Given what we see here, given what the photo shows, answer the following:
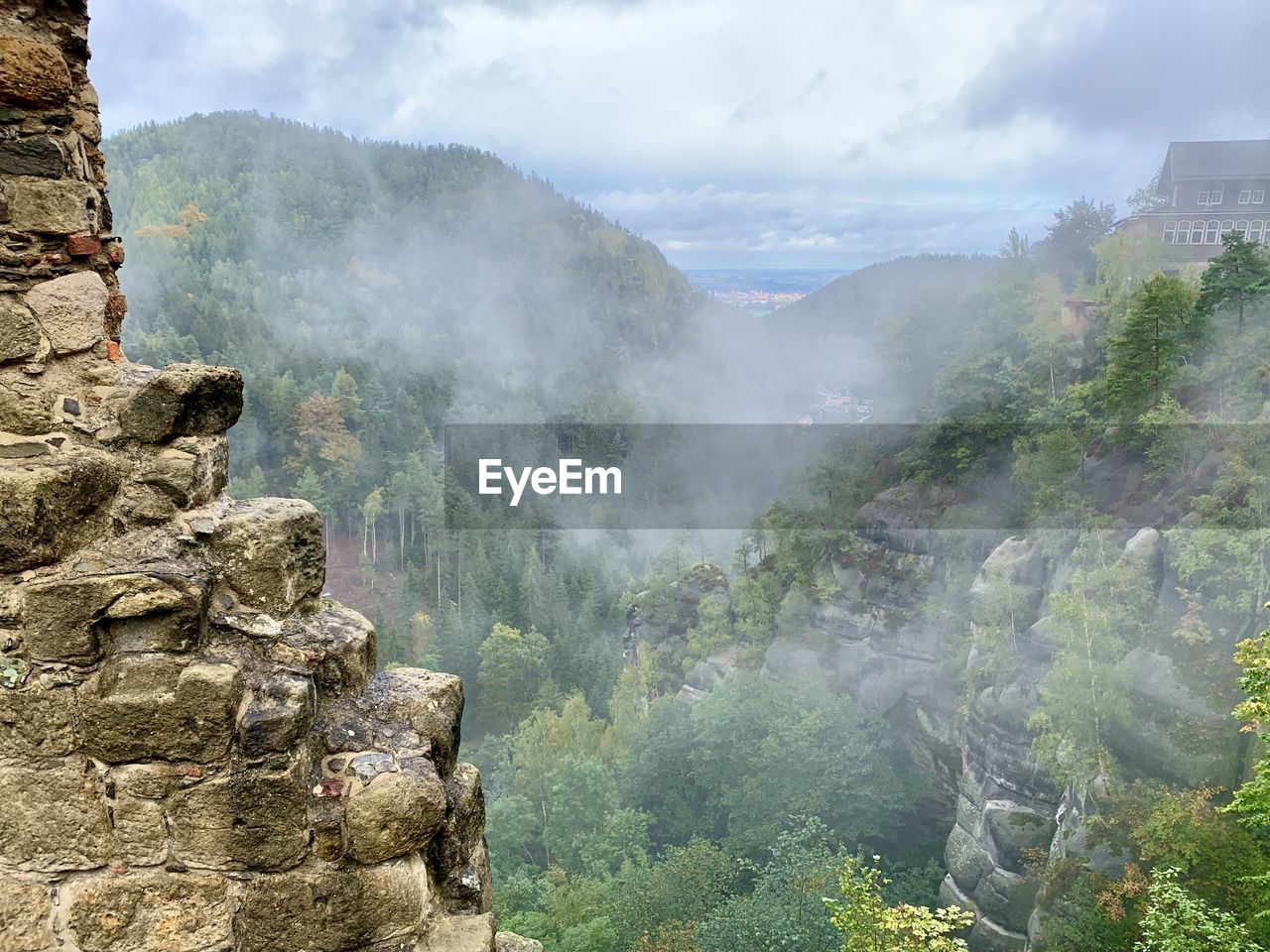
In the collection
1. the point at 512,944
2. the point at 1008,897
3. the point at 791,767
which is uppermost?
the point at 512,944

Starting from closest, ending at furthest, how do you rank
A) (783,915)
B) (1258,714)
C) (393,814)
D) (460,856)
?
(393,814), (460,856), (1258,714), (783,915)

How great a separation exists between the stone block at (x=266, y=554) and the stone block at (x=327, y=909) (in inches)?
40.0

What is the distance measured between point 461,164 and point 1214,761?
197642mm

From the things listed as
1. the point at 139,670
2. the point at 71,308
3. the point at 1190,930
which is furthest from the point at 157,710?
the point at 1190,930

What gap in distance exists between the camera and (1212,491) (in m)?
32.6

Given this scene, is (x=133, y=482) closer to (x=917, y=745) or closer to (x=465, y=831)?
(x=465, y=831)

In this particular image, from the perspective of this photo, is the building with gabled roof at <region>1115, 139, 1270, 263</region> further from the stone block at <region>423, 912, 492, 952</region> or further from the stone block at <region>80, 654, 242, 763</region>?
the stone block at <region>80, 654, 242, 763</region>

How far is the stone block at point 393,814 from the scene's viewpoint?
3.41m

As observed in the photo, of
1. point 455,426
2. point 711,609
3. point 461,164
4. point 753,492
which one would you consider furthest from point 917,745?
point 461,164

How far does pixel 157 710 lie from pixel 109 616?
15.0 inches

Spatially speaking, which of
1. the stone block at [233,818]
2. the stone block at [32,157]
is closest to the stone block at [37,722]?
the stone block at [233,818]

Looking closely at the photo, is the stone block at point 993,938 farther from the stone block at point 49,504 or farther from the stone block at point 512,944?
the stone block at point 49,504

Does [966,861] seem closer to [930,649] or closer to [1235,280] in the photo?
[930,649]

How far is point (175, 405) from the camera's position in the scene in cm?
349
